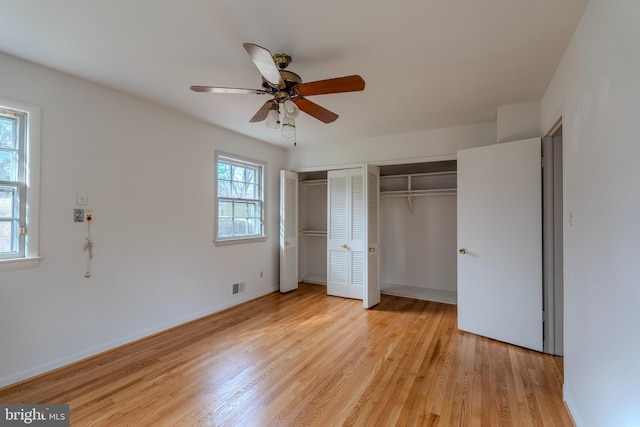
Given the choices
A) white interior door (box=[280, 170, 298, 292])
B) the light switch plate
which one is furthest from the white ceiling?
white interior door (box=[280, 170, 298, 292])

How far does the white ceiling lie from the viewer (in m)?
1.70

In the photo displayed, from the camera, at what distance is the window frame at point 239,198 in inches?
154

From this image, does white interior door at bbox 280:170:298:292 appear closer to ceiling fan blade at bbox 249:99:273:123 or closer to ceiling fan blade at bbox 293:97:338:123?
ceiling fan blade at bbox 249:99:273:123

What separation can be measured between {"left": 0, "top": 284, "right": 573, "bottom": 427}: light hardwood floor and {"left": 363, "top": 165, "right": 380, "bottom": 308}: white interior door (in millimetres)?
760

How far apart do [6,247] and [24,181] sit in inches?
21.0

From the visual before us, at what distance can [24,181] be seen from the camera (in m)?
2.31

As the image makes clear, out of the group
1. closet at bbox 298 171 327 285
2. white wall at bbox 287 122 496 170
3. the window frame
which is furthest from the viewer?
closet at bbox 298 171 327 285

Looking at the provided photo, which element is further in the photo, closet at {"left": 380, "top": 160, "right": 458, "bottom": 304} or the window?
closet at {"left": 380, "top": 160, "right": 458, "bottom": 304}

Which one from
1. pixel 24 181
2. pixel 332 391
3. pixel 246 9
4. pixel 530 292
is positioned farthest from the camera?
pixel 530 292

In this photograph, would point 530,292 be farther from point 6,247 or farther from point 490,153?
point 6,247

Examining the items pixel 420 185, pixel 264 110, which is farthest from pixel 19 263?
pixel 420 185

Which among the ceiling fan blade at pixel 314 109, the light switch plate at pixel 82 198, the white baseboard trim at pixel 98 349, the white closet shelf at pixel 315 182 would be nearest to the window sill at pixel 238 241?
the white baseboard trim at pixel 98 349

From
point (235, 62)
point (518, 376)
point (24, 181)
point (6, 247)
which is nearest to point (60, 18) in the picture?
point (235, 62)

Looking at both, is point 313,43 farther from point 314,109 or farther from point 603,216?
point 603,216
